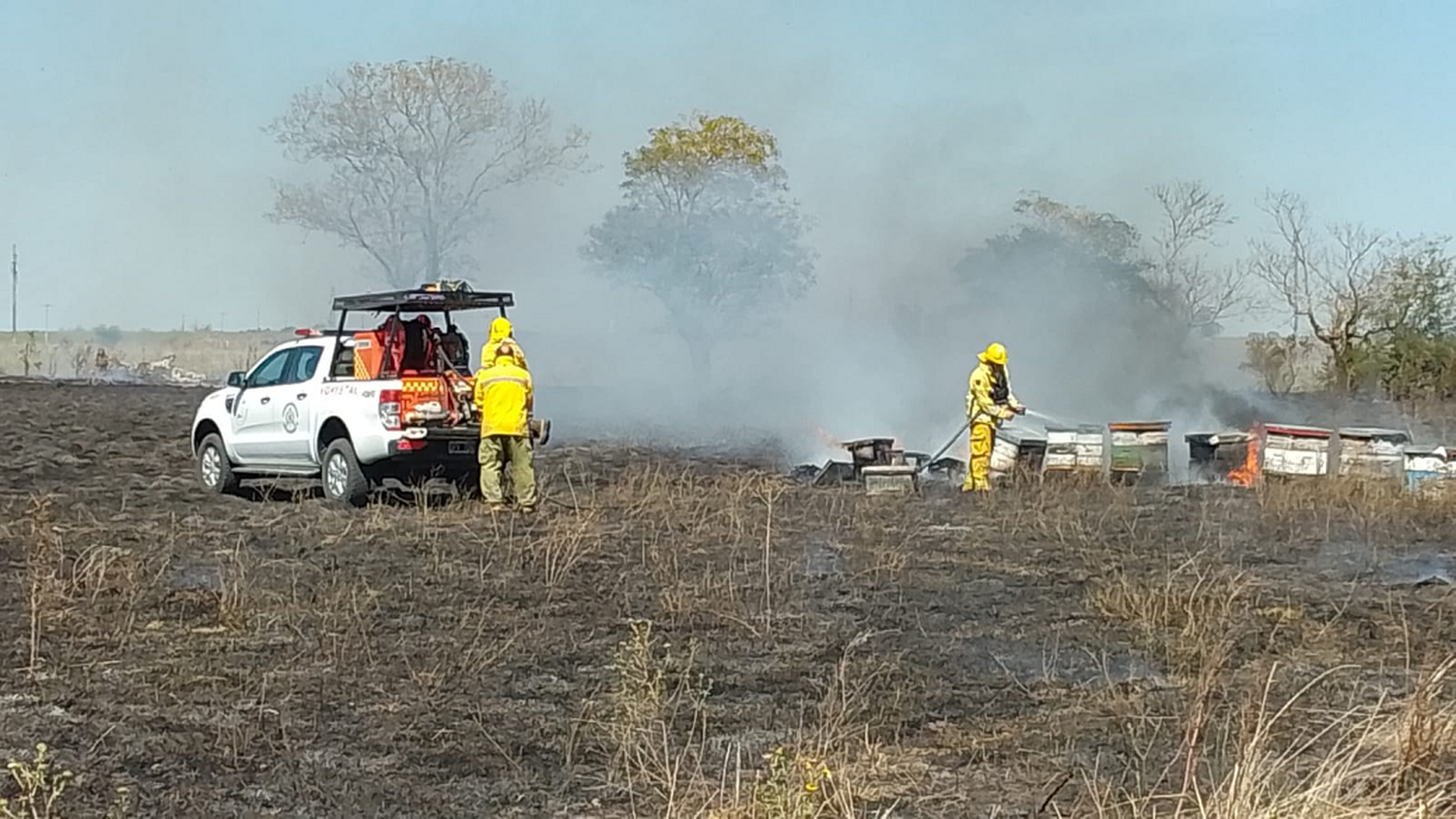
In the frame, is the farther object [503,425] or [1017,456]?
[1017,456]

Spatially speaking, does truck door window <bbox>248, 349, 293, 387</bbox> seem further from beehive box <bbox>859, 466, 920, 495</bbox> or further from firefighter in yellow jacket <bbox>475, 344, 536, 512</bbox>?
beehive box <bbox>859, 466, 920, 495</bbox>

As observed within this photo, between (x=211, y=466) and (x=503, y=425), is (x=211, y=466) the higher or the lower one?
the lower one

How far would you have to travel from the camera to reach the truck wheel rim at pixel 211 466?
52.1ft

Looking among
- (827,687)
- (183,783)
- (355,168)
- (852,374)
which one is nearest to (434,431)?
(827,687)

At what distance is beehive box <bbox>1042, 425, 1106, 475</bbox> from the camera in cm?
1730

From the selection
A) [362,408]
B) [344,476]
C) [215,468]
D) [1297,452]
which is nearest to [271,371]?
[215,468]

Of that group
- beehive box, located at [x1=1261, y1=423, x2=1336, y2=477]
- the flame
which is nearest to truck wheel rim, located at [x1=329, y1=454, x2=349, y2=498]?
beehive box, located at [x1=1261, y1=423, x2=1336, y2=477]

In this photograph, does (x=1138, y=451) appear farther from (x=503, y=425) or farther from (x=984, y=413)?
(x=503, y=425)

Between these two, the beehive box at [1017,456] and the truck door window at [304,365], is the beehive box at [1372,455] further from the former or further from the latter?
the truck door window at [304,365]

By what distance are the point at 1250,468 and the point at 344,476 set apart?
433 inches

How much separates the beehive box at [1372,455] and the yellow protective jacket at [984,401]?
3647 mm

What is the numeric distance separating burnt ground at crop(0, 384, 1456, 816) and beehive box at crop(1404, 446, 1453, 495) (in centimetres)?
112

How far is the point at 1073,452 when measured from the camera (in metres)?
17.3

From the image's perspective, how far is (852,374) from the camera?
32.7 metres
